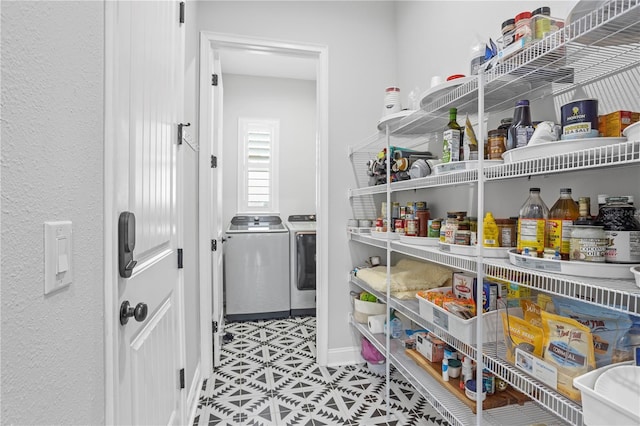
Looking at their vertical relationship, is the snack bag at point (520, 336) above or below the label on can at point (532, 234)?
below

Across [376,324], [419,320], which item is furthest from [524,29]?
[376,324]

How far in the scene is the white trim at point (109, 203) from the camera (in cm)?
71

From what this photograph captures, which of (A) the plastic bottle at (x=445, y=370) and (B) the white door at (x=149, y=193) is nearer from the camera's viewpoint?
(B) the white door at (x=149, y=193)

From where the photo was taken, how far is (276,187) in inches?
161

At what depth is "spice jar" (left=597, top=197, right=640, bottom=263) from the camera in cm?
84

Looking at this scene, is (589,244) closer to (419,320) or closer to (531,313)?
(531,313)

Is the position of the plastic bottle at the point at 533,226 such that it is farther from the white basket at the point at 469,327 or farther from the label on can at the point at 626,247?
the white basket at the point at 469,327

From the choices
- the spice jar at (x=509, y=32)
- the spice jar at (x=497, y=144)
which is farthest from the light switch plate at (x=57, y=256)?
the spice jar at (x=509, y=32)

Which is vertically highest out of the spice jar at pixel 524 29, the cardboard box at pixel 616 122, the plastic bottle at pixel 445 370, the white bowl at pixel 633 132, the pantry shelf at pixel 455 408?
→ the spice jar at pixel 524 29

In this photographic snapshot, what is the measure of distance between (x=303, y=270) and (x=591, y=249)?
276 centimetres

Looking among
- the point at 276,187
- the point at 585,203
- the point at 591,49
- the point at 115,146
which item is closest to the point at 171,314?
the point at 115,146

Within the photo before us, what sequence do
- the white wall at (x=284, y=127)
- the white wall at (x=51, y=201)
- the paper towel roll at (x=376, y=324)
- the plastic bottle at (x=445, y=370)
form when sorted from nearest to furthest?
the white wall at (x=51, y=201)
the plastic bottle at (x=445, y=370)
the paper towel roll at (x=376, y=324)
the white wall at (x=284, y=127)

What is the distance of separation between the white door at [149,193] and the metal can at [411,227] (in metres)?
1.14

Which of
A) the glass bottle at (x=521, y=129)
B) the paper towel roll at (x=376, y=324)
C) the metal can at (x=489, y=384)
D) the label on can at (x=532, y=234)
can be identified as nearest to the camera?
the label on can at (x=532, y=234)
